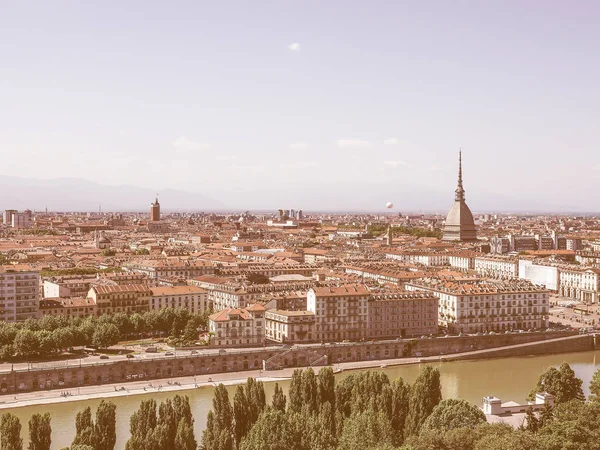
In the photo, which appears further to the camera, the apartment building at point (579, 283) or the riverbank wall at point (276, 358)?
the apartment building at point (579, 283)

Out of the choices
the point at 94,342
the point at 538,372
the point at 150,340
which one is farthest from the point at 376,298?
the point at 94,342

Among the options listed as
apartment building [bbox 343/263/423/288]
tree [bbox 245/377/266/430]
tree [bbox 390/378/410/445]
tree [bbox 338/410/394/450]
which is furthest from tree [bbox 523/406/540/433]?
apartment building [bbox 343/263/423/288]

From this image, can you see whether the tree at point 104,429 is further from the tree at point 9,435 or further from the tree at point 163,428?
the tree at point 9,435

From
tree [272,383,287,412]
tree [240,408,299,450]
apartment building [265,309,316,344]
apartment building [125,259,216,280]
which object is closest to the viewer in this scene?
tree [240,408,299,450]

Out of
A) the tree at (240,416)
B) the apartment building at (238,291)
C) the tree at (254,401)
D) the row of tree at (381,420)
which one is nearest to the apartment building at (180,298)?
the apartment building at (238,291)

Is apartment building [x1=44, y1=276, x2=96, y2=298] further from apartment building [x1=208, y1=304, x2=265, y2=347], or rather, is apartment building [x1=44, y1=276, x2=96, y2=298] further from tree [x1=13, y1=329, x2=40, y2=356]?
apartment building [x1=208, y1=304, x2=265, y2=347]

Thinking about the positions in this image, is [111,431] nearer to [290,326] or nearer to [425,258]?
[290,326]

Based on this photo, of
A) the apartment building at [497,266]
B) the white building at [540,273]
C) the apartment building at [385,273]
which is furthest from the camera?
the apartment building at [497,266]
